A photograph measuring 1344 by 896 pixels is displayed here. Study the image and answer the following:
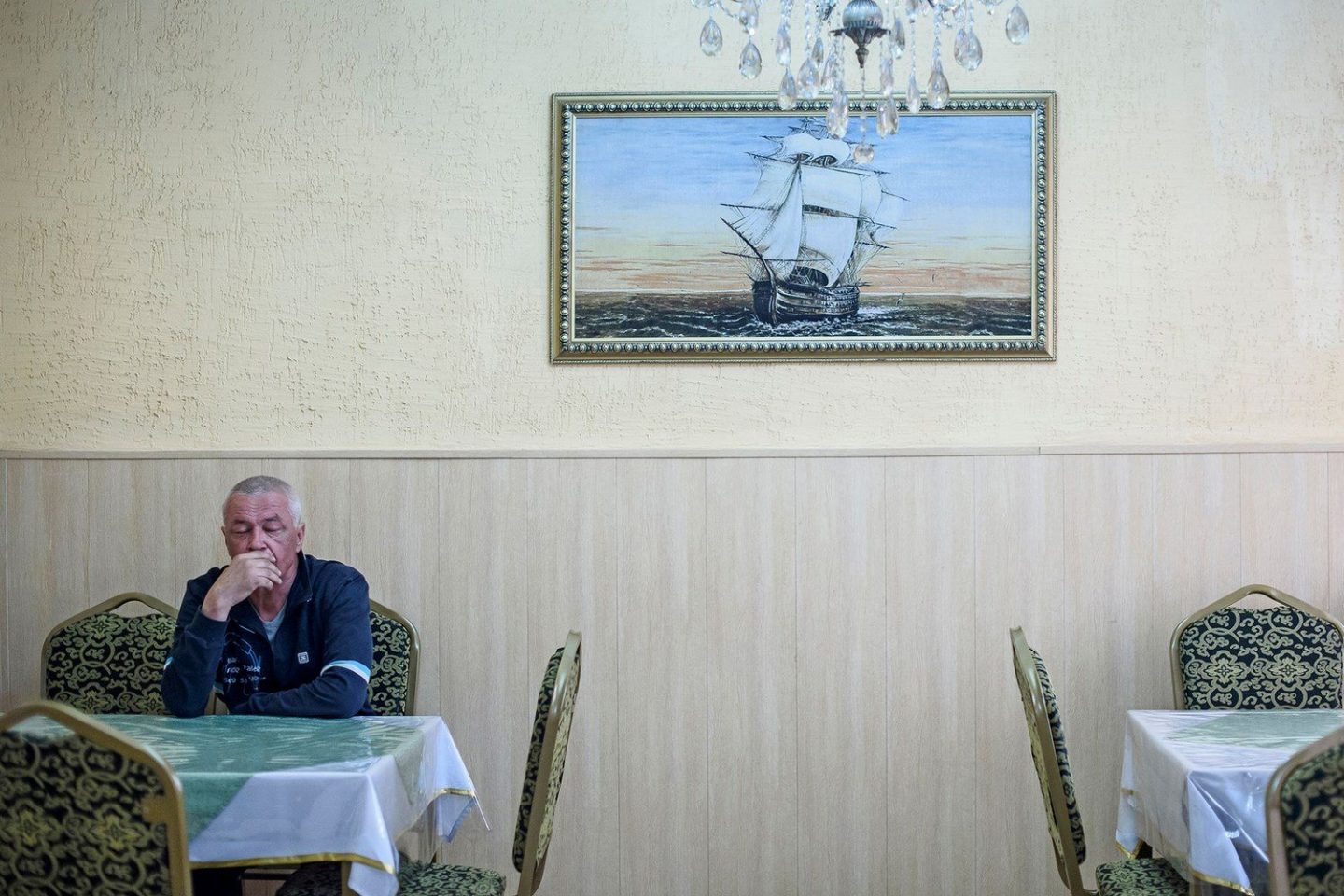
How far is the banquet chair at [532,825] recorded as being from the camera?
8.23 feet

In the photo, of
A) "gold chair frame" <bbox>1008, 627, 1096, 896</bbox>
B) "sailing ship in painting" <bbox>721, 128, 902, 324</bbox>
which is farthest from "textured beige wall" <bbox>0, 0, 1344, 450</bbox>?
"gold chair frame" <bbox>1008, 627, 1096, 896</bbox>

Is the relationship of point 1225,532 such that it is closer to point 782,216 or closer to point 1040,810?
point 1040,810

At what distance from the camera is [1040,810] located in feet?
12.3

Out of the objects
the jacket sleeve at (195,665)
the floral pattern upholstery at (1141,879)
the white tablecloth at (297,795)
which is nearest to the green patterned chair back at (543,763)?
the white tablecloth at (297,795)

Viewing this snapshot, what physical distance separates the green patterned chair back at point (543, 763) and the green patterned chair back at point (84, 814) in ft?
2.37

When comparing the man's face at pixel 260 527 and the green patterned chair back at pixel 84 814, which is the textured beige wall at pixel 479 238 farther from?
the green patterned chair back at pixel 84 814

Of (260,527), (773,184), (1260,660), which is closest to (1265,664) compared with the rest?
(1260,660)

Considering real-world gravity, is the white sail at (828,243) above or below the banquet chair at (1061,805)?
above

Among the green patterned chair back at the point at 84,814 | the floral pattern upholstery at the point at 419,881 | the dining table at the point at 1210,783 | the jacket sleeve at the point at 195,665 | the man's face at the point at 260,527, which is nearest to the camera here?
the green patterned chair back at the point at 84,814

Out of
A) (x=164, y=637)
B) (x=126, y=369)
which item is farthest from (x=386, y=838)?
(x=126, y=369)

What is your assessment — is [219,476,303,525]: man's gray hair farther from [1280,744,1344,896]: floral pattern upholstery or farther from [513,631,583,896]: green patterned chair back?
[1280,744,1344,896]: floral pattern upholstery

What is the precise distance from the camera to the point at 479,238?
383 centimetres

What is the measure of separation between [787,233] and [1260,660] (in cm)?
185

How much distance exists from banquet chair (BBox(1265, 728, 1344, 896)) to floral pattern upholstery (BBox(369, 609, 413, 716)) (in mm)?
2186
